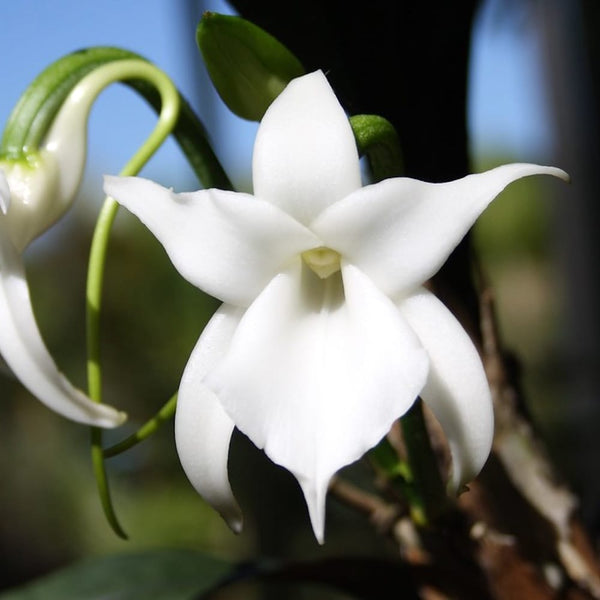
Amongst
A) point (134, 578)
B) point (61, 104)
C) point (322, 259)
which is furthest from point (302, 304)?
Result: point (134, 578)

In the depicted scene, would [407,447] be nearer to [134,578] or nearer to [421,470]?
[421,470]

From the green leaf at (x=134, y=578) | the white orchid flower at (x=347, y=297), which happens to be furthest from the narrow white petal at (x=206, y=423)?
the green leaf at (x=134, y=578)

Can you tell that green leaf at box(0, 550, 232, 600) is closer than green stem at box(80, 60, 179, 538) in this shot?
No

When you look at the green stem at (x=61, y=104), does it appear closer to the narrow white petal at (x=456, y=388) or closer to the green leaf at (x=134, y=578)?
the narrow white petal at (x=456, y=388)

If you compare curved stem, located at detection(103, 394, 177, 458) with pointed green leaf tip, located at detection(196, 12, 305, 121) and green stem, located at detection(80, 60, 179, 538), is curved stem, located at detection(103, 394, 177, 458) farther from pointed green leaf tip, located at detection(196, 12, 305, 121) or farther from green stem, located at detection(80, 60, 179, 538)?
pointed green leaf tip, located at detection(196, 12, 305, 121)

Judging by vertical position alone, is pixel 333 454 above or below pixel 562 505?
above

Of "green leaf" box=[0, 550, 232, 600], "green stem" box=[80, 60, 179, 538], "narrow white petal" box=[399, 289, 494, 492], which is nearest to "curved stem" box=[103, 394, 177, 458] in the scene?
"green stem" box=[80, 60, 179, 538]

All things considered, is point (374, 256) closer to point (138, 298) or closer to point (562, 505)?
point (562, 505)

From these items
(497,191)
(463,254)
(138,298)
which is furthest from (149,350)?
(497,191)
